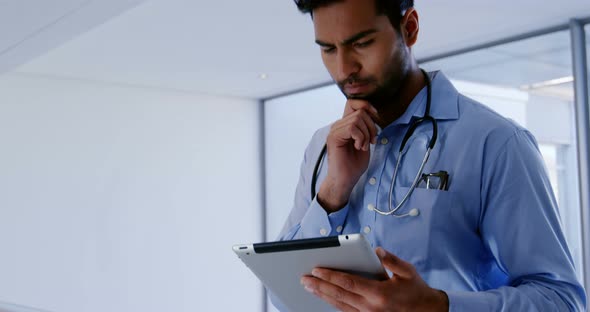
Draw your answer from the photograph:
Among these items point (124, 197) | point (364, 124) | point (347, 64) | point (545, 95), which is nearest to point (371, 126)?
point (364, 124)

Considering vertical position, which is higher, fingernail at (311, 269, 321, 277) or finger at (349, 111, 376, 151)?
finger at (349, 111, 376, 151)

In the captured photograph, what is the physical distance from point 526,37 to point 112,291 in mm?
3664

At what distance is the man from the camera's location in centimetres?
111

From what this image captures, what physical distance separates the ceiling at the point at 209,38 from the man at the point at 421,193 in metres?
2.24

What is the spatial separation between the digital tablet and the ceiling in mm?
2377

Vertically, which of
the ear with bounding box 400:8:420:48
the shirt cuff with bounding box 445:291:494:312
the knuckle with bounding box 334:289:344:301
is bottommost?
the shirt cuff with bounding box 445:291:494:312

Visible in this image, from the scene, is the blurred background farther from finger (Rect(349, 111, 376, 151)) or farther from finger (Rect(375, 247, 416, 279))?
finger (Rect(375, 247, 416, 279))

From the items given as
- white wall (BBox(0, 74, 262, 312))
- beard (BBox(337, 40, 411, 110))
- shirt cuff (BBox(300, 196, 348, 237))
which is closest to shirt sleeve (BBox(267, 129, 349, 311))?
shirt cuff (BBox(300, 196, 348, 237))

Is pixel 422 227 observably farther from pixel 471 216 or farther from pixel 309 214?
pixel 309 214

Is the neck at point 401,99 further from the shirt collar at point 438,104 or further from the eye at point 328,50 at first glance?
the eye at point 328,50

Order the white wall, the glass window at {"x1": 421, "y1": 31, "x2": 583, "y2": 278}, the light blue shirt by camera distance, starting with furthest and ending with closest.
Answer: the white wall → the glass window at {"x1": 421, "y1": 31, "x2": 583, "y2": 278} → the light blue shirt

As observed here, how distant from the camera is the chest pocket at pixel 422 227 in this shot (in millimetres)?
A: 1235

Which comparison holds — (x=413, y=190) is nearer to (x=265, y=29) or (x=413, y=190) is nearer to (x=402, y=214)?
(x=402, y=214)

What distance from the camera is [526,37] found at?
459 centimetres
